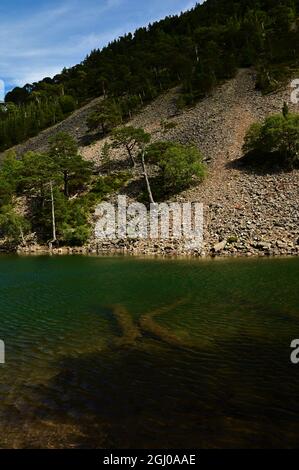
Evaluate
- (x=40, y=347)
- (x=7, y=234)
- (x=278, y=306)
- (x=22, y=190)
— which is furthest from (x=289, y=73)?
(x=40, y=347)

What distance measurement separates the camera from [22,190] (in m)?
76.2

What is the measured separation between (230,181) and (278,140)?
29.7ft

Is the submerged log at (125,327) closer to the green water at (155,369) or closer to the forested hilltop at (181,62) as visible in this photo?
the green water at (155,369)

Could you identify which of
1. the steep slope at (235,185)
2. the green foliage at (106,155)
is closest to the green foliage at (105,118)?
the steep slope at (235,185)

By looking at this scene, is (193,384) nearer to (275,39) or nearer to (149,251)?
(149,251)

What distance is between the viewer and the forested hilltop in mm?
102875

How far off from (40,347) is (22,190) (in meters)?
64.1

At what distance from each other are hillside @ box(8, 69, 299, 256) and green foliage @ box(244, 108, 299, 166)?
3.17 meters

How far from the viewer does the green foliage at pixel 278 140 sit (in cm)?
5838
